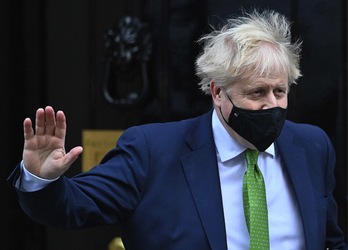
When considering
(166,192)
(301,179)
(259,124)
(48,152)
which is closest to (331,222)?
(301,179)

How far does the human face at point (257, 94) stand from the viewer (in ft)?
8.60

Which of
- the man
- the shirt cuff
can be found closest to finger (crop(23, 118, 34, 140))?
the shirt cuff

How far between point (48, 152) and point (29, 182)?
10cm

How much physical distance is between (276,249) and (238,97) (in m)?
0.47

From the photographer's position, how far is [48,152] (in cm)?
238

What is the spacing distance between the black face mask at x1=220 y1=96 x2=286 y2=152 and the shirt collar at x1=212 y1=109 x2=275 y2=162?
0.07 m

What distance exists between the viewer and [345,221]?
3652 mm

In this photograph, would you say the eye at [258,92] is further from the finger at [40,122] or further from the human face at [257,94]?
the finger at [40,122]

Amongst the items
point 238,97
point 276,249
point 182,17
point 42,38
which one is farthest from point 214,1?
point 276,249

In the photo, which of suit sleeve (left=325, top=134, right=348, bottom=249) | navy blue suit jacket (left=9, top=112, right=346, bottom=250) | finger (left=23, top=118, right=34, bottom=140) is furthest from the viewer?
suit sleeve (left=325, top=134, right=348, bottom=249)

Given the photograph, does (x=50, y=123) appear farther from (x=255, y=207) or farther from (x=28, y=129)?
(x=255, y=207)

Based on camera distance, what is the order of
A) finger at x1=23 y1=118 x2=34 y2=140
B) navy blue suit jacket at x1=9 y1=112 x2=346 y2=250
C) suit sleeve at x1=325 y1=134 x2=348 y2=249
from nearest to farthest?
finger at x1=23 y1=118 x2=34 y2=140
navy blue suit jacket at x1=9 y1=112 x2=346 y2=250
suit sleeve at x1=325 y1=134 x2=348 y2=249

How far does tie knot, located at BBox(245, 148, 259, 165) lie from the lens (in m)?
2.71

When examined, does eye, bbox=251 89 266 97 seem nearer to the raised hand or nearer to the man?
the man
